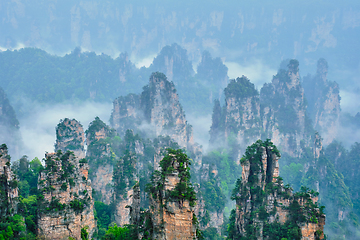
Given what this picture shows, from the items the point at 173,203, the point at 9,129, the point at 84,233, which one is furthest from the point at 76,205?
the point at 9,129

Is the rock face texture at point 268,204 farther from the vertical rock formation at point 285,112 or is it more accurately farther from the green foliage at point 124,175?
the vertical rock formation at point 285,112

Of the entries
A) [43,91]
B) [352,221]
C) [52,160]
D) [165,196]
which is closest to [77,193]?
[52,160]

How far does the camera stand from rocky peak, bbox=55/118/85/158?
6350cm

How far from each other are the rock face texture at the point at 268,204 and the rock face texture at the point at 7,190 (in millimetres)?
22889

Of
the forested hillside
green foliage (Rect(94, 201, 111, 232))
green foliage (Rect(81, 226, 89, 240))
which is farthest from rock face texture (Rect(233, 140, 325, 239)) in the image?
green foliage (Rect(94, 201, 111, 232))

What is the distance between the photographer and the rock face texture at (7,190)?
92.3 ft

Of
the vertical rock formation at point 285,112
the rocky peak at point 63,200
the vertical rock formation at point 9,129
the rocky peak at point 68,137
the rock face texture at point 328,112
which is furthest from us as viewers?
the rock face texture at point 328,112

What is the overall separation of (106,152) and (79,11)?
6282 inches

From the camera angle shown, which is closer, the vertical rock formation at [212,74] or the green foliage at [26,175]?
the green foliage at [26,175]

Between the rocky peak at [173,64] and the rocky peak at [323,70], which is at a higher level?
the rocky peak at [173,64]

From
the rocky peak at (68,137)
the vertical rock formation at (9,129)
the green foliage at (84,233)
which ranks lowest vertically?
the green foliage at (84,233)

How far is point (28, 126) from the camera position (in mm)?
126562

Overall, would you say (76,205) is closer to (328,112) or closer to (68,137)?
(68,137)

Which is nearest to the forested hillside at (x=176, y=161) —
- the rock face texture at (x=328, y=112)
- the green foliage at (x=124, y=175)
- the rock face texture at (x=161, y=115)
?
the green foliage at (x=124, y=175)
